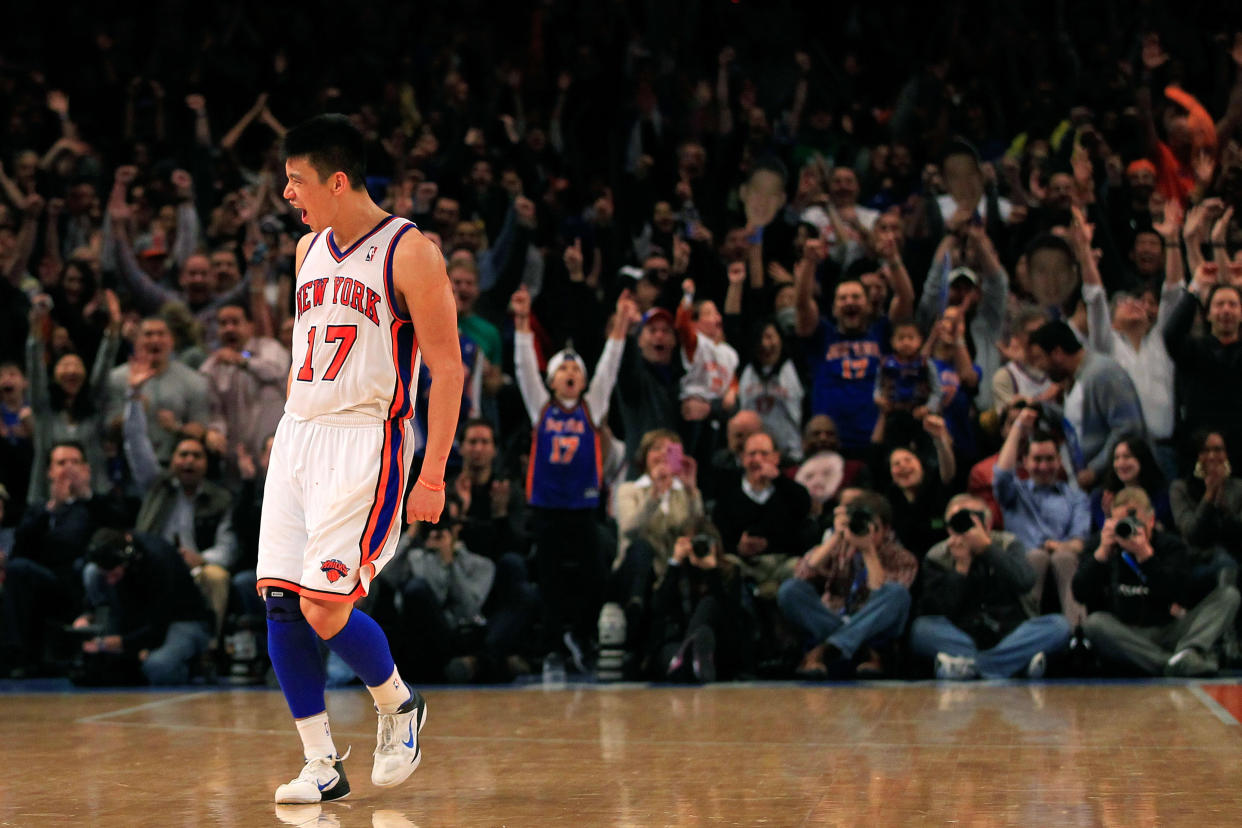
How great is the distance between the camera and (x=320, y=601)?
205 inches

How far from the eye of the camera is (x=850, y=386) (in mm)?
10984

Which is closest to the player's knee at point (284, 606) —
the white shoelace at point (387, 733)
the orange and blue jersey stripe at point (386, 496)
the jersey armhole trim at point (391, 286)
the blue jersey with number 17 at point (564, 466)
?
the orange and blue jersey stripe at point (386, 496)

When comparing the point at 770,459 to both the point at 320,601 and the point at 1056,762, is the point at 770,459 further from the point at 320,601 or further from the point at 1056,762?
the point at 320,601

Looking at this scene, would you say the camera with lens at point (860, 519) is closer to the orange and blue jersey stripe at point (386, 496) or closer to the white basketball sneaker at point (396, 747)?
the white basketball sneaker at point (396, 747)

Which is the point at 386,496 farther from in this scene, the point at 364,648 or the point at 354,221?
the point at 354,221

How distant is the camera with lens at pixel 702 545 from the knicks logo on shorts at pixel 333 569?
190 inches

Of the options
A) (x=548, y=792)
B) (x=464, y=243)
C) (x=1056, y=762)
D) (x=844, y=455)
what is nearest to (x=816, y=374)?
(x=844, y=455)

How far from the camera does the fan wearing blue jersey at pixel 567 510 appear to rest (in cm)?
1030

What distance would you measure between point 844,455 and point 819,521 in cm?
78

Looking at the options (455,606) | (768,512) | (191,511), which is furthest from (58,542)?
(768,512)

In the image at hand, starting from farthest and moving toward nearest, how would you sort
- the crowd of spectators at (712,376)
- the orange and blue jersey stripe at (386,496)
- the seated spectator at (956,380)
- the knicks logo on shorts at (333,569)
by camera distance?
the seated spectator at (956,380)
the crowd of spectators at (712,376)
the orange and blue jersey stripe at (386,496)
the knicks logo on shorts at (333,569)

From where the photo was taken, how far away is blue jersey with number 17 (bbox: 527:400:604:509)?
10414 millimetres

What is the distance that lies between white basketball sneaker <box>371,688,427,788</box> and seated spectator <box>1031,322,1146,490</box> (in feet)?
20.0

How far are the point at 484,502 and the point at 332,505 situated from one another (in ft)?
Result: 17.7
